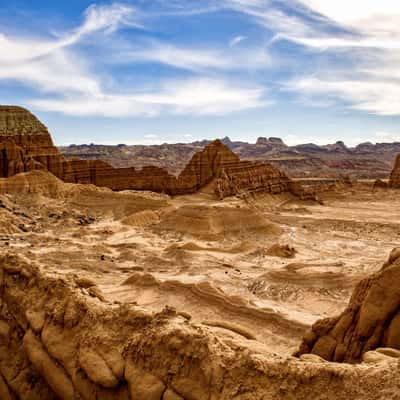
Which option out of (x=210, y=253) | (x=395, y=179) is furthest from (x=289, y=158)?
(x=210, y=253)

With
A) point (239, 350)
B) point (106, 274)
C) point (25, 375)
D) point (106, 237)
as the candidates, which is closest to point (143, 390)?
point (239, 350)

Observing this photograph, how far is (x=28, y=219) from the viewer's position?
2914 centimetres

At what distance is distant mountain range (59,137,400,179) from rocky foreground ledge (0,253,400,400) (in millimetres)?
89672

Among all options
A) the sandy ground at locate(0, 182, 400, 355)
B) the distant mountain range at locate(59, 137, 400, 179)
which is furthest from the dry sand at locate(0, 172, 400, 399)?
the distant mountain range at locate(59, 137, 400, 179)

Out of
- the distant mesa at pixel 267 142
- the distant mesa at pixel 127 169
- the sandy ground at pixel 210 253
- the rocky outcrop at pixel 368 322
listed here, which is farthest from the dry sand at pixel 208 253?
the distant mesa at pixel 267 142

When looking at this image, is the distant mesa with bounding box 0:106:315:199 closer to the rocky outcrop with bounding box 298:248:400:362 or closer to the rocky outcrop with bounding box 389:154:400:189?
the rocky outcrop with bounding box 389:154:400:189

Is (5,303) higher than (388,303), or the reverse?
(388,303)

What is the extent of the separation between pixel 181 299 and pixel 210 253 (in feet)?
29.5

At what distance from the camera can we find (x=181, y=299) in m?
13.4

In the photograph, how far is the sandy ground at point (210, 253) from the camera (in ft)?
42.0

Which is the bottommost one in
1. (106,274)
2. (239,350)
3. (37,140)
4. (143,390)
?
(106,274)

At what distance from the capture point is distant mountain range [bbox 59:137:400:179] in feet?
361

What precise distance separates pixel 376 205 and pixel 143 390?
51.5 metres

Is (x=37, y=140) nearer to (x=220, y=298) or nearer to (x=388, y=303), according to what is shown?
(x=220, y=298)
